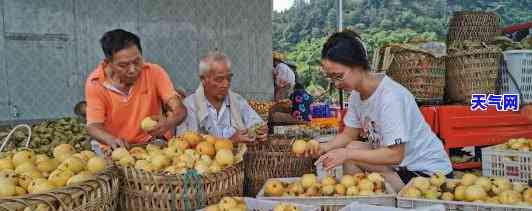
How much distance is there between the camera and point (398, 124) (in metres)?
2.73

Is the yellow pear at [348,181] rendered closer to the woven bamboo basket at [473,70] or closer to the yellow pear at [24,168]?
the yellow pear at [24,168]

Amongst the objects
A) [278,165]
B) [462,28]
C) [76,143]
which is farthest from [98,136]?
[462,28]

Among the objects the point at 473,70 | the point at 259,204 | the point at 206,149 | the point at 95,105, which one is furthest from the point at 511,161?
the point at 95,105

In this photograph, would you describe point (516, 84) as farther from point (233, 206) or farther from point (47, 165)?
point (47, 165)

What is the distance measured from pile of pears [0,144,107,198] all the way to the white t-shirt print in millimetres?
1539

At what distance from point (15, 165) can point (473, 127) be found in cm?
420

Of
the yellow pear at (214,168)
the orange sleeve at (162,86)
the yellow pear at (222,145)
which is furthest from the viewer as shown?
the orange sleeve at (162,86)

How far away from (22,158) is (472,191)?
7.15 feet

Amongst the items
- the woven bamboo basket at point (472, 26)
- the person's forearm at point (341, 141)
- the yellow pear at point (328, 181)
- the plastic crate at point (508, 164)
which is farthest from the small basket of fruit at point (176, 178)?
the woven bamboo basket at point (472, 26)

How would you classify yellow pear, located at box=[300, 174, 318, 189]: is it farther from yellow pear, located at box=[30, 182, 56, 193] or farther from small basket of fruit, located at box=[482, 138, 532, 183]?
small basket of fruit, located at box=[482, 138, 532, 183]

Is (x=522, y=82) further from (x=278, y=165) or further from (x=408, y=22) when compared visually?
(x=408, y=22)

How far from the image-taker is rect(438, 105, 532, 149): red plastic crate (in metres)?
4.82

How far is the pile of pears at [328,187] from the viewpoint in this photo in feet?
8.52

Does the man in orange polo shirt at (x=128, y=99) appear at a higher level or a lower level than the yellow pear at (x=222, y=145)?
higher
